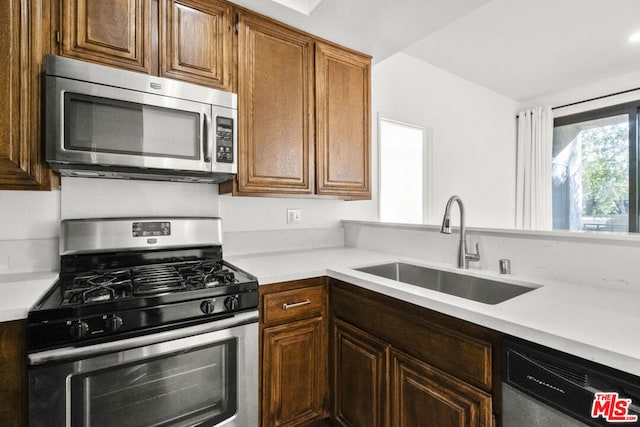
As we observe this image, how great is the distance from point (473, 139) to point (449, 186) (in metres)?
0.81

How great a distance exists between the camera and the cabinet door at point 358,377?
1322mm

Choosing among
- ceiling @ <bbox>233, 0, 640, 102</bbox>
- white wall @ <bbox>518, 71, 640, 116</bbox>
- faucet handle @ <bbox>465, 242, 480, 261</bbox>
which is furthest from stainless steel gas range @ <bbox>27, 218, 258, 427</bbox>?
white wall @ <bbox>518, 71, 640, 116</bbox>

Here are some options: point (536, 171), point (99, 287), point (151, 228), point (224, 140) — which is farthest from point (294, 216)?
point (536, 171)

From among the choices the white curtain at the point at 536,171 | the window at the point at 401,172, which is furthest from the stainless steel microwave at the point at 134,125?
the white curtain at the point at 536,171

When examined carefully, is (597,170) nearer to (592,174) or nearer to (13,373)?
(592,174)

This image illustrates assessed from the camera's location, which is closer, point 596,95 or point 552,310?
point 552,310

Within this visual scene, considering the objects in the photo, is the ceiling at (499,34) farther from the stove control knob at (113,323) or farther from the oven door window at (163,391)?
the oven door window at (163,391)

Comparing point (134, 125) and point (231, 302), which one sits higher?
point (134, 125)

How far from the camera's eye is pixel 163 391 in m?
1.17

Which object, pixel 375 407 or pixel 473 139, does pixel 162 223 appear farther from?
pixel 473 139

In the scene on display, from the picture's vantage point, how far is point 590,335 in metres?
0.77

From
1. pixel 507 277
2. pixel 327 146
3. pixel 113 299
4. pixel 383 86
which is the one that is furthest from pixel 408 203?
pixel 113 299

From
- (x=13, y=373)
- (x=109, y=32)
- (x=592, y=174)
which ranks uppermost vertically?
(x=109, y=32)

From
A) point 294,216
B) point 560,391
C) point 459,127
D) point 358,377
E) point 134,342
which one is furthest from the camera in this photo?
point 459,127
